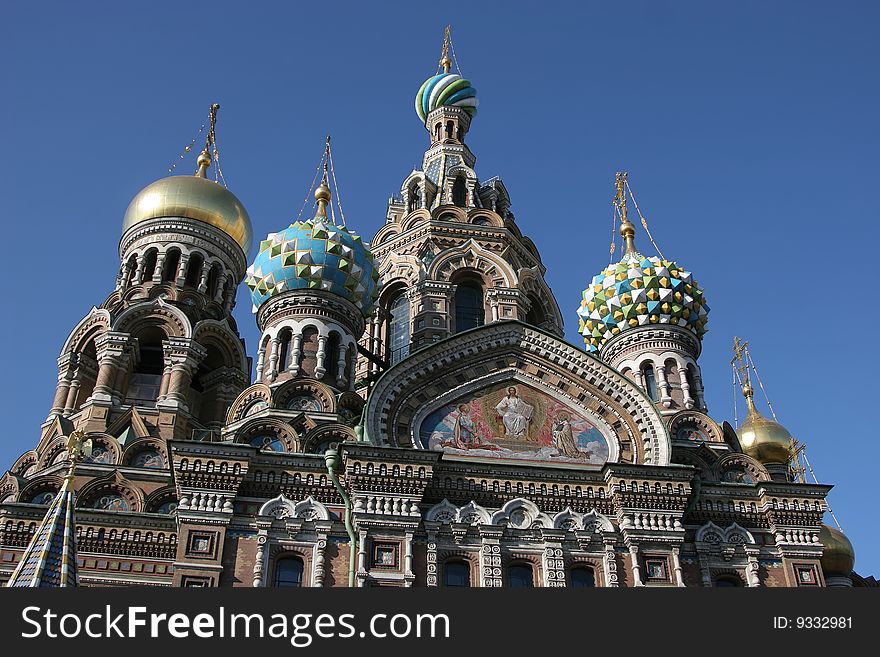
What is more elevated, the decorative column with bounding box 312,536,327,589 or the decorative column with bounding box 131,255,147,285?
the decorative column with bounding box 131,255,147,285

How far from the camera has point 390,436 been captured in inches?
515

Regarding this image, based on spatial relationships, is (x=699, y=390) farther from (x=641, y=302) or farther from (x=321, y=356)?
Answer: (x=321, y=356)

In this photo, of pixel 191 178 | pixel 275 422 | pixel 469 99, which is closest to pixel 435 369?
pixel 275 422

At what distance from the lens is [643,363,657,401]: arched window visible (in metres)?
16.8

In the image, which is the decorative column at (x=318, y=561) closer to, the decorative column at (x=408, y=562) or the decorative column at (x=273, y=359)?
the decorative column at (x=408, y=562)

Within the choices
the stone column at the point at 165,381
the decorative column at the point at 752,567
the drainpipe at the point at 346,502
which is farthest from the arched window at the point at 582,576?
the stone column at the point at 165,381

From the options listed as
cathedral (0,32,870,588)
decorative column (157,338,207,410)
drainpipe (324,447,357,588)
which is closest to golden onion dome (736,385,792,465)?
cathedral (0,32,870,588)

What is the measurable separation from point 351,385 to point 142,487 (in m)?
3.49

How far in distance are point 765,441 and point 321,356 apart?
8.72 meters

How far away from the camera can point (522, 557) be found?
479 inches

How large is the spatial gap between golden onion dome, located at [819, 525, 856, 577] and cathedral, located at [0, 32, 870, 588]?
37 mm

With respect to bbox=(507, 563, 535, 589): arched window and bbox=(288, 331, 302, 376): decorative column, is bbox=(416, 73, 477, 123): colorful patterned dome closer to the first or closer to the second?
bbox=(288, 331, 302, 376): decorative column

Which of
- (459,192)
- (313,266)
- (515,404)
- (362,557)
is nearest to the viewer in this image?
(362,557)

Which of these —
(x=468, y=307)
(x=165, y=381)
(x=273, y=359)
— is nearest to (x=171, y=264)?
(x=165, y=381)
